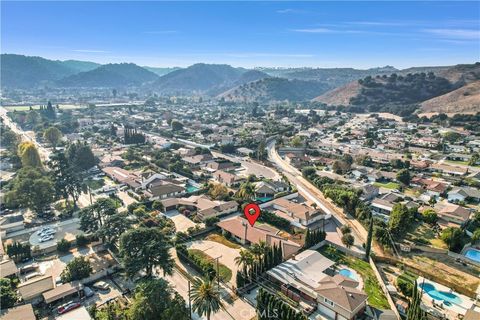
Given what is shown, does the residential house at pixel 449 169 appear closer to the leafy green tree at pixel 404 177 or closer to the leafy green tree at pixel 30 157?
the leafy green tree at pixel 404 177

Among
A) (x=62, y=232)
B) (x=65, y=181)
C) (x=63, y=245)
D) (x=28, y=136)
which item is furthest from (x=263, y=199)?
(x=28, y=136)

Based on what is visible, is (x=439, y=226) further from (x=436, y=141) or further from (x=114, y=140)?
(x=114, y=140)

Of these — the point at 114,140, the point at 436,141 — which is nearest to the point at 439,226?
the point at 436,141

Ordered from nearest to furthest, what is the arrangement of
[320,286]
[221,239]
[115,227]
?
[320,286] < [115,227] < [221,239]

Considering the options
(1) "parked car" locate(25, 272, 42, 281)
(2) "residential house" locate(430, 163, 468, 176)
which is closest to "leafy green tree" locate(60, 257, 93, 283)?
(1) "parked car" locate(25, 272, 42, 281)

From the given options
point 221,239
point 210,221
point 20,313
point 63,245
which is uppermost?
point 210,221

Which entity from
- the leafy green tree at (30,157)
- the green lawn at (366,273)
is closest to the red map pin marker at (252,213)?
the green lawn at (366,273)

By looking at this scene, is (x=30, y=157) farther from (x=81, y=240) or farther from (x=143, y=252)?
(x=143, y=252)
